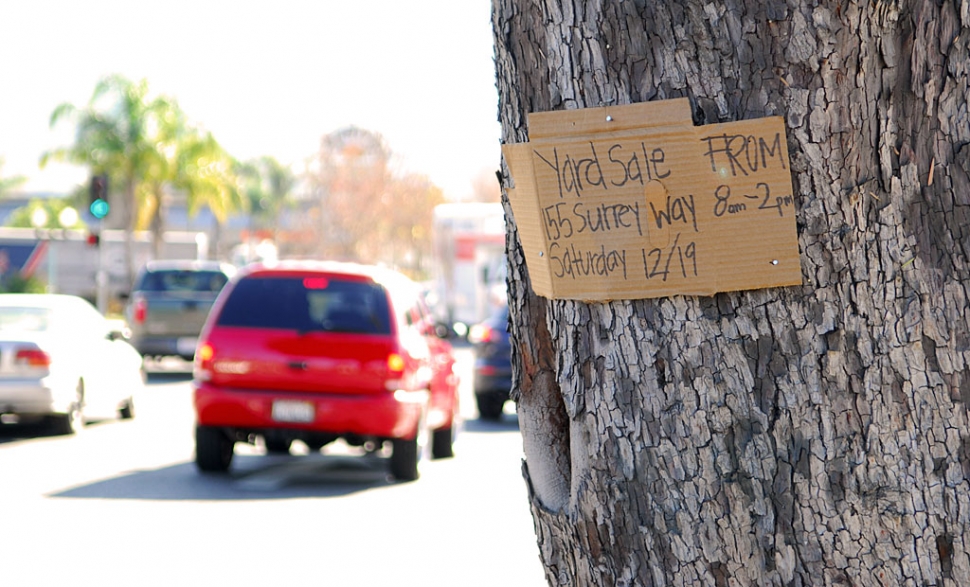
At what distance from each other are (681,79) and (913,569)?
2.94 feet

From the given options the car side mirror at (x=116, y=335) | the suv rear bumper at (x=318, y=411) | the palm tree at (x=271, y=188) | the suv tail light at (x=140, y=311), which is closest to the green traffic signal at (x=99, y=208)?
the suv tail light at (x=140, y=311)

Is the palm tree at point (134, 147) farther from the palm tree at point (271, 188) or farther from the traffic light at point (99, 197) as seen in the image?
the palm tree at point (271, 188)

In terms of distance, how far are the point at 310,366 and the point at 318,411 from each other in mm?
362

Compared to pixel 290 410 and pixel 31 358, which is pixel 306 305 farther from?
pixel 31 358

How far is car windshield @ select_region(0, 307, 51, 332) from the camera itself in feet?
47.8

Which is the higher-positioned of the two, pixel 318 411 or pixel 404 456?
pixel 318 411

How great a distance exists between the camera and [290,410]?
10734mm

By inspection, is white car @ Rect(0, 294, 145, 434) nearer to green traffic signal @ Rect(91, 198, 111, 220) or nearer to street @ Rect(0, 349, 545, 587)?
street @ Rect(0, 349, 545, 587)

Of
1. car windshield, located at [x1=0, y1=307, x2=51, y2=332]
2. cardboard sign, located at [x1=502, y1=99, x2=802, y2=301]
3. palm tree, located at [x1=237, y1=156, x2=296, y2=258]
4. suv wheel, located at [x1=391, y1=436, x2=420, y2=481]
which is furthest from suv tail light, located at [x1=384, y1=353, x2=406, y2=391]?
palm tree, located at [x1=237, y1=156, x2=296, y2=258]

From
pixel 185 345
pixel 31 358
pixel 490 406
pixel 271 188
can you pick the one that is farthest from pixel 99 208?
pixel 271 188

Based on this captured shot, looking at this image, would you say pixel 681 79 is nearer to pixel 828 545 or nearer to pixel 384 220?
pixel 828 545

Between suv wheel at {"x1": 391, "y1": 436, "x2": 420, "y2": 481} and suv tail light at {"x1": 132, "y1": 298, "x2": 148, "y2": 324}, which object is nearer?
suv wheel at {"x1": 391, "y1": 436, "x2": 420, "y2": 481}

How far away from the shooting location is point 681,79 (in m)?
2.35

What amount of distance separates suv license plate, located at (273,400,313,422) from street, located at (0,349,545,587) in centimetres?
57
